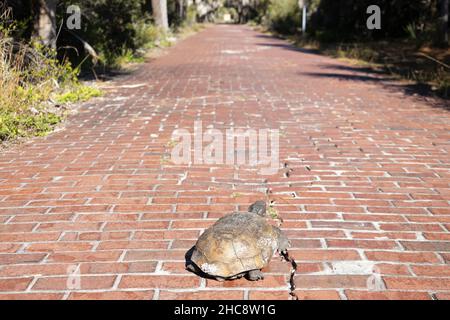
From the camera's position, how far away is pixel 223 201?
368 cm

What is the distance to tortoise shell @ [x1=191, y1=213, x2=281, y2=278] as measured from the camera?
2465mm

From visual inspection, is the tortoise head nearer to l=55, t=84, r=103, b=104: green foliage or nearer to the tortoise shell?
the tortoise shell

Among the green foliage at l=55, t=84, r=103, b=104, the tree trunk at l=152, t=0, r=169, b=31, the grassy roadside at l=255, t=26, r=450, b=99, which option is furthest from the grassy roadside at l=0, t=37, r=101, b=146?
the tree trunk at l=152, t=0, r=169, b=31

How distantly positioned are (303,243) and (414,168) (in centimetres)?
209

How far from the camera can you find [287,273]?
2652mm

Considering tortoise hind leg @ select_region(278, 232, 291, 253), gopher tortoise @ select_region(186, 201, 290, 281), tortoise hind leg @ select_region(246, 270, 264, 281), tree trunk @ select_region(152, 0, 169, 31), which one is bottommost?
tortoise hind leg @ select_region(246, 270, 264, 281)

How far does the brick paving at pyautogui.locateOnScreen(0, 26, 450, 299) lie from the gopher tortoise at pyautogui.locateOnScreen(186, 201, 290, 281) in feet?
0.35

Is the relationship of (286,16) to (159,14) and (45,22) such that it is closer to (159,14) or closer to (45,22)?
(159,14)

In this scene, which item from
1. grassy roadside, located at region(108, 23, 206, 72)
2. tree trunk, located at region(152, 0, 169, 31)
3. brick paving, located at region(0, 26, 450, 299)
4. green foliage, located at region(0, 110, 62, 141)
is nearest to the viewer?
brick paving, located at region(0, 26, 450, 299)

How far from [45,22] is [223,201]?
665 cm

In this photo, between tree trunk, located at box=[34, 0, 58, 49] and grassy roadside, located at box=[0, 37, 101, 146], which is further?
tree trunk, located at box=[34, 0, 58, 49]

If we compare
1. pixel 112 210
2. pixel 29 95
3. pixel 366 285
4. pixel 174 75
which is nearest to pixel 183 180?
pixel 112 210

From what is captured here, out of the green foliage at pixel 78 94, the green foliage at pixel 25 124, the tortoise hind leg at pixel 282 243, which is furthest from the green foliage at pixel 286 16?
the tortoise hind leg at pixel 282 243

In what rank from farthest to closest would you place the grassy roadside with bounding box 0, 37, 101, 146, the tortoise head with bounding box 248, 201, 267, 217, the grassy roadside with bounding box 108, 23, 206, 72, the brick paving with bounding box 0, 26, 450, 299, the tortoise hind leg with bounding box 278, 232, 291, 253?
the grassy roadside with bounding box 108, 23, 206, 72 → the grassy roadside with bounding box 0, 37, 101, 146 → the tortoise head with bounding box 248, 201, 267, 217 → the tortoise hind leg with bounding box 278, 232, 291, 253 → the brick paving with bounding box 0, 26, 450, 299
